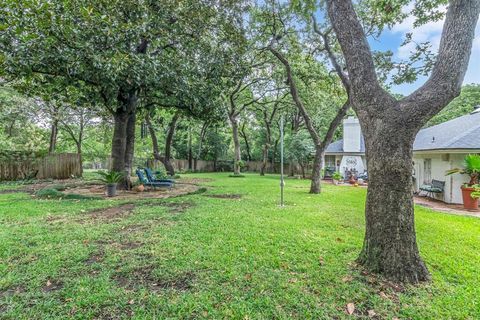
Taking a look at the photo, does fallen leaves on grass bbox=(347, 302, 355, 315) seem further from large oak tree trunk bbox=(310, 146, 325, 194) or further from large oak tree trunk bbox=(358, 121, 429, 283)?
large oak tree trunk bbox=(310, 146, 325, 194)

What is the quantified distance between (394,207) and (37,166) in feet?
50.0

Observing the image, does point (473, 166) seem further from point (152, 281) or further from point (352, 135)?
point (352, 135)

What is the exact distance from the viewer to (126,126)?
9953mm

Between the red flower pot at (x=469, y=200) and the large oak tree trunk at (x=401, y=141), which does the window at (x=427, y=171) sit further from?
the large oak tree trunk at (x=401, y=141)

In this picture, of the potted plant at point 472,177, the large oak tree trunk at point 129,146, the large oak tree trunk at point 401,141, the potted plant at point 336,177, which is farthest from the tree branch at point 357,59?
the potted plant at point 336,177

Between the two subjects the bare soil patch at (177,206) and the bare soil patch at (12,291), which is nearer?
the bare soil patch at (12,291)

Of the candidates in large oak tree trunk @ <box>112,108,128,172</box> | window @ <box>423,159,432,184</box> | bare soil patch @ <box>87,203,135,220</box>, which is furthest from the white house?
large oak tree trunk @ <box>112,108,128,172</box>

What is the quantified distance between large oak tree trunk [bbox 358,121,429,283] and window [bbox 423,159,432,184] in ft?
35.2

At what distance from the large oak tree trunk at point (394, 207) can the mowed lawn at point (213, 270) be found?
8.5 inches

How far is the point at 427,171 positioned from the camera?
38.6ft

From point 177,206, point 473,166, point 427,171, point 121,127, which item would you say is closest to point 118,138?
point 121,127

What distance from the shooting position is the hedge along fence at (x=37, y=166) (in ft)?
37.8

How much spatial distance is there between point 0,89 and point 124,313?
630 inches

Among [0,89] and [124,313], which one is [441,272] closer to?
[124,313]
